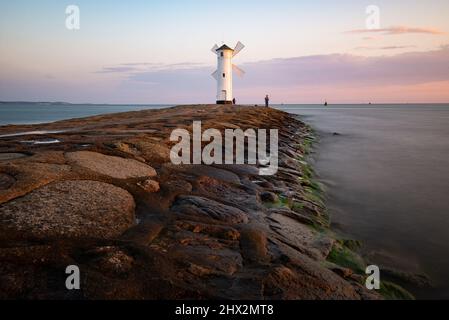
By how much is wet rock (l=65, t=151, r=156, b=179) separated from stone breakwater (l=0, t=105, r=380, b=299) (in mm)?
16

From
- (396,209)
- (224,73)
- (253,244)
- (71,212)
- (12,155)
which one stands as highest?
(224,73)

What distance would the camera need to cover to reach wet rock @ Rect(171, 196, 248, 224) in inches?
180

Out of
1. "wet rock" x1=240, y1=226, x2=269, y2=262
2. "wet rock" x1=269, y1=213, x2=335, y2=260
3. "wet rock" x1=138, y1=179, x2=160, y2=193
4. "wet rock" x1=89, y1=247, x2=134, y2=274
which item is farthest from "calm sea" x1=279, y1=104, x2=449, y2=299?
"wet rock" x1=89, y1=247, x2=134, y2=274

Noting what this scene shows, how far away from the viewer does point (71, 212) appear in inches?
149

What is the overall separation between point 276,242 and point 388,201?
4.87 metres

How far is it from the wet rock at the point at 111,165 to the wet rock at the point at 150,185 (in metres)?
0.34

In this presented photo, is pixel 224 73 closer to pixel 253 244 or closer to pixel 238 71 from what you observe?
pixel 238 71

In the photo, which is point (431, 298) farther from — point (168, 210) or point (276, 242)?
point (168, 210)

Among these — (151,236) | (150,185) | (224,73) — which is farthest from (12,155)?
(224,73)

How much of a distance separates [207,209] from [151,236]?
1.18 meters

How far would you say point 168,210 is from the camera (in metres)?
4.52

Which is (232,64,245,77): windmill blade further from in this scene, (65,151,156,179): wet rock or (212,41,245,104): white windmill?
(65,151,156,179): wet rock

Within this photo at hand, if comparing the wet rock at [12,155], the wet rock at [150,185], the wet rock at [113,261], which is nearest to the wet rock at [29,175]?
the wet rock at [12,155]
